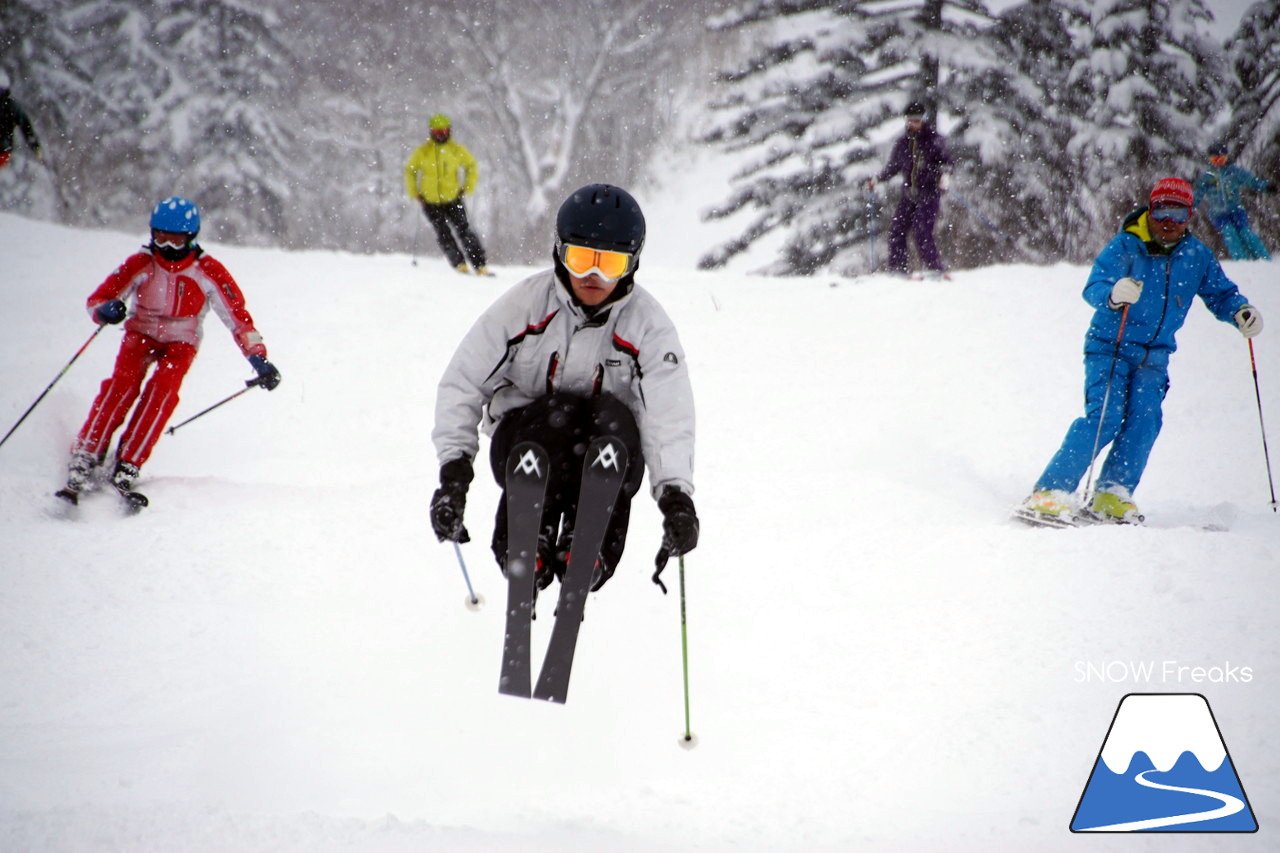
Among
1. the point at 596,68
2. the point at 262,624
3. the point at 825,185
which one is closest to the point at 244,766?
the point at 262,624

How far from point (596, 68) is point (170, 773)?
27.5m

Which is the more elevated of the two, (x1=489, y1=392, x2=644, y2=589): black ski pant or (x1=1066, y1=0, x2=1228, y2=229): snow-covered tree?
(x1=1066, y1=0, x2=1228, y2=229): snow-covered tree

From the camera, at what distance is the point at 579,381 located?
3.75m

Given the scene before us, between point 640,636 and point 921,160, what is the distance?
9.11 m

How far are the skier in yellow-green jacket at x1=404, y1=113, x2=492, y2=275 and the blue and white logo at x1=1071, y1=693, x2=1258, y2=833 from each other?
9.39 m

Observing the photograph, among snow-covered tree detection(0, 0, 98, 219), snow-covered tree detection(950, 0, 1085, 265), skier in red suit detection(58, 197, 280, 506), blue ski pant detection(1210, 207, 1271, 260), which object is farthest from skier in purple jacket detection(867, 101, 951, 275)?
snow-covered tree detection(0, 0, 98, 219)

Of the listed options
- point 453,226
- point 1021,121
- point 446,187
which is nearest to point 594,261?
point 446,187

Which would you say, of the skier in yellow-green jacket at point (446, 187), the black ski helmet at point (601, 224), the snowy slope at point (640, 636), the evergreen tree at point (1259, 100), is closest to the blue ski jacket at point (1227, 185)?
the evergreen tree at point (1259, 100)

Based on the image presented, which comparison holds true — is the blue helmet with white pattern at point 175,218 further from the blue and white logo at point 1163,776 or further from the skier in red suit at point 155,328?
the blue and white logo at point 1163,776

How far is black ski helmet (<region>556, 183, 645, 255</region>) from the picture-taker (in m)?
3.43

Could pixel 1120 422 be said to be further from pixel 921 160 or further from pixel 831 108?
pixel 831 108

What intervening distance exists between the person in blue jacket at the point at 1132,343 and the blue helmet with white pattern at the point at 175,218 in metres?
5.59

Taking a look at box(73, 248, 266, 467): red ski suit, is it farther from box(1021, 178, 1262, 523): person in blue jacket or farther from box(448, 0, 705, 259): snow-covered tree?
box(448, 0, 705, 259): snow-covered tree

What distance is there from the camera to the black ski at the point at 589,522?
3.26 metres
